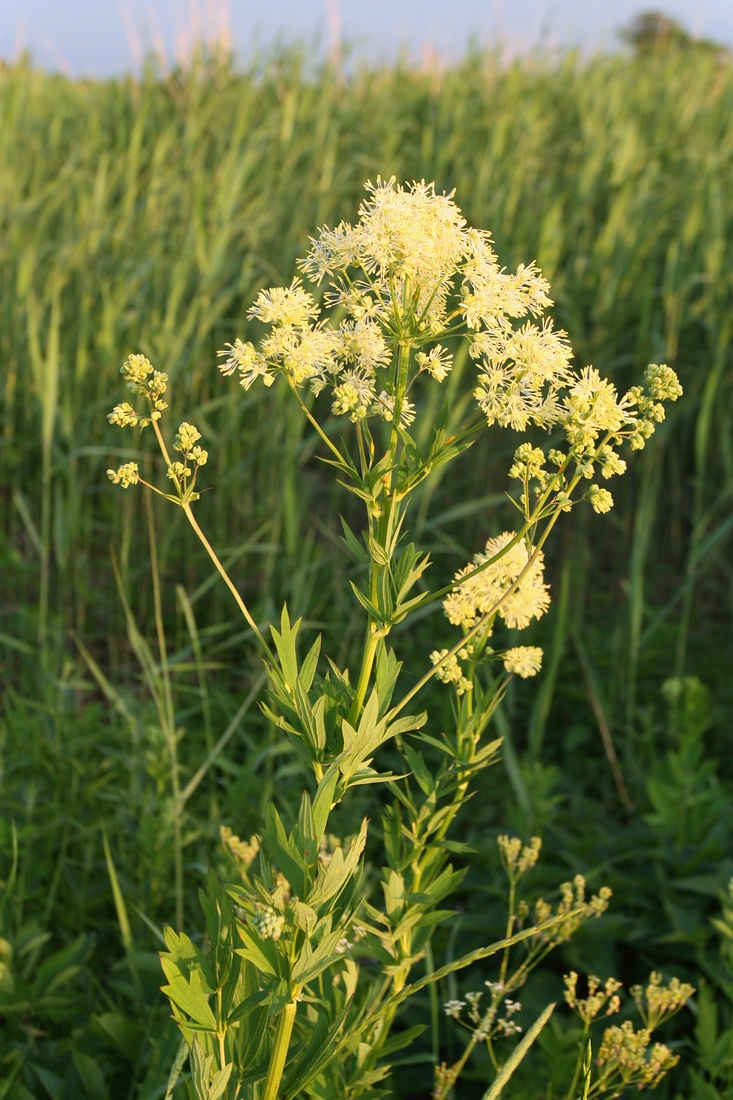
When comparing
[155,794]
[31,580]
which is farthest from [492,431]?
[155,794]

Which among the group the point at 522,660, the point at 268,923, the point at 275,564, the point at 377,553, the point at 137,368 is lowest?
the point at 275,564

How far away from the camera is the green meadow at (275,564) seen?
1821 mm

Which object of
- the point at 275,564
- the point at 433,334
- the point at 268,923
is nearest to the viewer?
the point at 268,923

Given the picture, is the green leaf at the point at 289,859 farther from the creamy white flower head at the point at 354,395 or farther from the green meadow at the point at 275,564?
the creamy white flower head at the point at 354,395

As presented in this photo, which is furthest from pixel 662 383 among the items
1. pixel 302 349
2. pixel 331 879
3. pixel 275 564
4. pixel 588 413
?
pixel 275 564

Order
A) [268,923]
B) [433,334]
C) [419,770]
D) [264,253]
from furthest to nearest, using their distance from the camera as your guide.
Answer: [264,253] < [419,770] < [433,334] < [268,923]

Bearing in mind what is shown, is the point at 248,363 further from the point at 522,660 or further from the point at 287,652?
the point at 522,660

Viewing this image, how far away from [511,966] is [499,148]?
10.1 ft

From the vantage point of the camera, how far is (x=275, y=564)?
3119mm

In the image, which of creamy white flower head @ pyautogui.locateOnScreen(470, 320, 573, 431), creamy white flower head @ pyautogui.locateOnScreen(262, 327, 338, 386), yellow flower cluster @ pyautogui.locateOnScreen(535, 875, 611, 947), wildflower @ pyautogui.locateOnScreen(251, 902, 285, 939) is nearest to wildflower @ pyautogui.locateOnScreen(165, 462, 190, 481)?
creamy white flower head @ pyautogui.locateOnScreen(262, 327, 338, 386)

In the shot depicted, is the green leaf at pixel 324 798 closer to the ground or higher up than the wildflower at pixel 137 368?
closer to the ground

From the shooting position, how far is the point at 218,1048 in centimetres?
100

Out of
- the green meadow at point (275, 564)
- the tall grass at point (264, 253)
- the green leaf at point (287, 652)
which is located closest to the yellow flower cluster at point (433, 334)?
the green leaf at point (287, 652)

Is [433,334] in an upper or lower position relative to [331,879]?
upper
